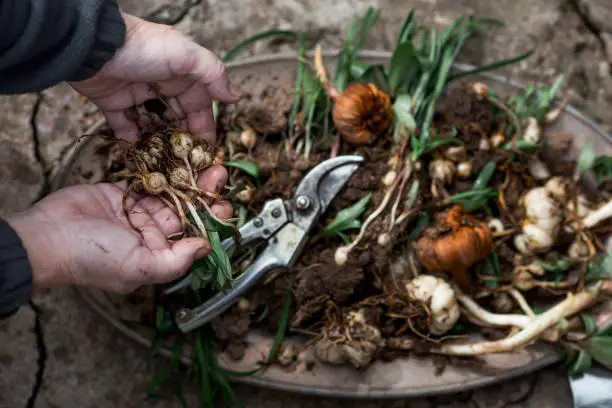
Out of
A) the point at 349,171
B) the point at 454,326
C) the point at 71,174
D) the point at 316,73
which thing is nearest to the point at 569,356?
the point at 454,326

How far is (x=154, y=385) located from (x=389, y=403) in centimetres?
54

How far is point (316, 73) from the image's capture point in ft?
4.55

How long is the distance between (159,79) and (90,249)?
13.8 inches

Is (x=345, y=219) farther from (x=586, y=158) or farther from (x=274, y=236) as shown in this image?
(x=586, y=158)

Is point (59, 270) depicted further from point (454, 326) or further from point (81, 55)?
point (454, 326)

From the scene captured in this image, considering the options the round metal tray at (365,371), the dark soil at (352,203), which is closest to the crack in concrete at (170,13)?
the dark soil at (352,203)

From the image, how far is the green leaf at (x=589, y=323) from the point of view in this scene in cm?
125

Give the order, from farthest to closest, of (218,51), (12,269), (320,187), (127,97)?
1. (218,51)
2. (320,187)
3. (127,97)
4. (12,269)

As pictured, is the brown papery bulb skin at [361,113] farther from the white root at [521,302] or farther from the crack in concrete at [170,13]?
the crack in concrete at [170,13]

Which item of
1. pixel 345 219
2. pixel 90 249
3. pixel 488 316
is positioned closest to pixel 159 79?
pixel 90 249

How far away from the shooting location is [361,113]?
1254mm

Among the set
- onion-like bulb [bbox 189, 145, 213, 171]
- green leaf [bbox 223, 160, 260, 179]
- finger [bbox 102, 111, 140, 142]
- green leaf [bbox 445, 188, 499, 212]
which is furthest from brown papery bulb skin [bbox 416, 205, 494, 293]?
finger [bbox 102, 111, 140, 142]

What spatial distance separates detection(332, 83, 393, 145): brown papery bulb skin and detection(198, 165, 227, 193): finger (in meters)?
0.30

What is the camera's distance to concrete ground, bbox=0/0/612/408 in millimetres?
1406
